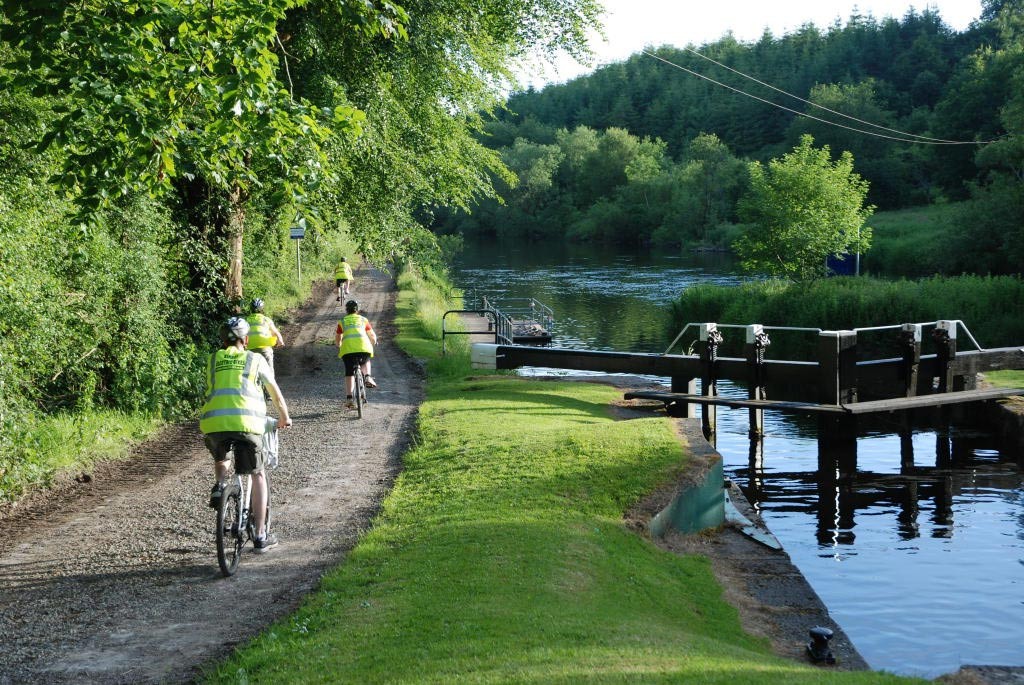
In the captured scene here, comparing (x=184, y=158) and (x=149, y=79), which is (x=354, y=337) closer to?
(x=184, y=158)

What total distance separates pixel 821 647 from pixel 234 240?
53.8 feet

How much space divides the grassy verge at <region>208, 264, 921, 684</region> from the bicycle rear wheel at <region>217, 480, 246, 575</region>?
2.98 ft

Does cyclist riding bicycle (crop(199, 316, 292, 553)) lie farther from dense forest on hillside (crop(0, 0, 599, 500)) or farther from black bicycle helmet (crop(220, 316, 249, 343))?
dense forest on hillside (crop(0, 0, 599, 500))

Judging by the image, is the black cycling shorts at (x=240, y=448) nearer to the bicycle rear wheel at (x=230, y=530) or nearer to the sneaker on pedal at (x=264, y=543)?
the bicycle rear wheel at (x=230, y=530)

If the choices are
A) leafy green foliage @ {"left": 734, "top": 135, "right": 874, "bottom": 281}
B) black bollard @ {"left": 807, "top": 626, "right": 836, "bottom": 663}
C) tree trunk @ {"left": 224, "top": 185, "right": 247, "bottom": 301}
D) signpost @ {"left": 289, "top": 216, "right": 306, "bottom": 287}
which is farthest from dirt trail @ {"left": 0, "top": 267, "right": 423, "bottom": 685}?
leafy green foliage @ {"left": 734, "top": 135, "right": 874, "bottom": 281}

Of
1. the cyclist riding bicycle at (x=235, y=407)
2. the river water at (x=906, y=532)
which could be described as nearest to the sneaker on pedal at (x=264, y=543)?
the cyclist riding bicycle at (x=235, y=407)

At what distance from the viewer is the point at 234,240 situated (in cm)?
2162

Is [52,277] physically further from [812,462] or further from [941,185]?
[941,185]

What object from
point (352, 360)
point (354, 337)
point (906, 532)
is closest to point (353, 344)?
point (354, 337)

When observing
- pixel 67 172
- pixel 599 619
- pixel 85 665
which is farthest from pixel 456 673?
pixel 67 172

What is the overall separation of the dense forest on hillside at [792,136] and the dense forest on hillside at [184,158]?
132 feet

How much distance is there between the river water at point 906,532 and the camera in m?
10.9

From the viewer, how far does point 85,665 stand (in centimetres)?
668

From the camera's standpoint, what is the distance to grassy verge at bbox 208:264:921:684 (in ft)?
20.7
